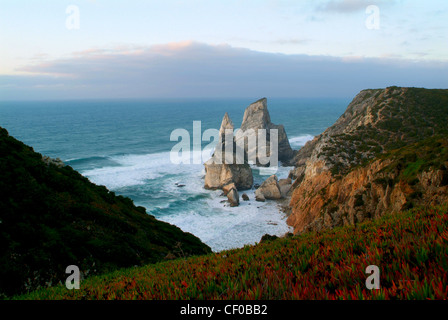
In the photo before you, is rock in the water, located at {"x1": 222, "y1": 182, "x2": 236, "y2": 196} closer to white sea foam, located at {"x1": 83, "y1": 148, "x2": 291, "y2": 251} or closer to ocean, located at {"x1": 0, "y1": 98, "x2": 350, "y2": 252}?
white sea foam, located at {"x1": 83, "y1": 148, "x2": 291, "y2": 251}

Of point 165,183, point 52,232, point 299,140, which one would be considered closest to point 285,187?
point 165,183

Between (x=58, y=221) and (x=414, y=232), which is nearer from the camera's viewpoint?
(x=414, y=232)

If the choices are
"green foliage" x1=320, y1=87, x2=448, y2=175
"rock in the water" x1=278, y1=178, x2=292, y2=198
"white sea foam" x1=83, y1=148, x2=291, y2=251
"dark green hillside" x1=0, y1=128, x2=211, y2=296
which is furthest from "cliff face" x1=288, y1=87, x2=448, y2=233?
"dark green hillside" x1=0, y1=128, x2=211, y2=296

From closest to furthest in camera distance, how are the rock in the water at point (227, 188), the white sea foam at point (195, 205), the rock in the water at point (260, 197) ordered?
the white sea foam at point (195, 205)
the rock in the water at point (260, 197)
the rock in the water at point (227, 188)

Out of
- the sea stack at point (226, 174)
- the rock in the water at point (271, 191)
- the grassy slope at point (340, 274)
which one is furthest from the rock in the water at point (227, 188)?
the grassy slope at point (340, 274)

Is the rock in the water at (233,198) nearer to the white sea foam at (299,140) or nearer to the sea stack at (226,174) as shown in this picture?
the sea stack at (226,174)

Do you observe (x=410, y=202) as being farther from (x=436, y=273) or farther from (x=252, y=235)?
(x=252, y=235)
